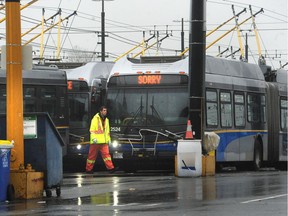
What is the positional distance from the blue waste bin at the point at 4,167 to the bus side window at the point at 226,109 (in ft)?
43.6

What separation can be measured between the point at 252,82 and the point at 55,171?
15027mm

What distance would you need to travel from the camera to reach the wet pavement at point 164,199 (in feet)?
44.4

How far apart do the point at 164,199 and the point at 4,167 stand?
9.09 feet

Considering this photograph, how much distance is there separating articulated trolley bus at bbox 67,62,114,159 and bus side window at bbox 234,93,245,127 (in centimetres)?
418

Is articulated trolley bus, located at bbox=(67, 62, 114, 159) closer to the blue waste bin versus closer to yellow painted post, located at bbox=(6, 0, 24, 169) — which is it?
yellow painted post, located at bbox=(6, 0, 24, 169)

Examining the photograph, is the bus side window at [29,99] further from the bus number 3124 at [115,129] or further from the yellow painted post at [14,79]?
the yellow painted post at [14,79]

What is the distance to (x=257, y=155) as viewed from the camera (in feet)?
101

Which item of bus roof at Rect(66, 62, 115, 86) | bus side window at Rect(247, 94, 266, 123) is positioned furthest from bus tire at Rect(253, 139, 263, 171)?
bus roof at Rect(66, 62, 115, 86)

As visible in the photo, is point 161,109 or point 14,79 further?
point 161,109

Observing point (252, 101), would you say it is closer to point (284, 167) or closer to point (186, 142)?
point (284, 167)

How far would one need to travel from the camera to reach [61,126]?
29344 millimetres

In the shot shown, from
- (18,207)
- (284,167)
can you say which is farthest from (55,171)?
(284,167)

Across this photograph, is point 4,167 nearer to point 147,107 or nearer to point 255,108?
point 147,107

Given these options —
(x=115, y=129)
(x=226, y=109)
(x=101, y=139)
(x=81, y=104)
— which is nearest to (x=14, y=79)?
(x=101, y=139)
